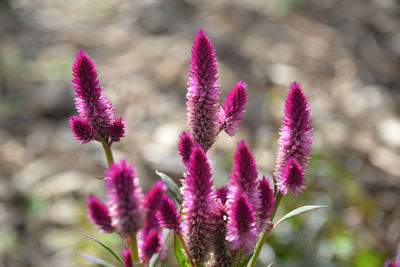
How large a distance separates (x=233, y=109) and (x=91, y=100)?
340 millimetres

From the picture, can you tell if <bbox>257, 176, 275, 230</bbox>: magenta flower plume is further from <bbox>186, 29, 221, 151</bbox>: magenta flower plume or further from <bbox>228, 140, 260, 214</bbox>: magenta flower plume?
<bbox>186, 29, 221, 151</bbox>: magenta flower plume

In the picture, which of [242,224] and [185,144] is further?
[185,144]

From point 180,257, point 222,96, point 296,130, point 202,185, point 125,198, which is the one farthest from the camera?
point 222,96

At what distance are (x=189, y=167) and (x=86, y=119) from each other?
28 centimetres

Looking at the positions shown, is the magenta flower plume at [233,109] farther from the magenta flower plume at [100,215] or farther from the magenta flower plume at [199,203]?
the magenta flower plume at [100,215]

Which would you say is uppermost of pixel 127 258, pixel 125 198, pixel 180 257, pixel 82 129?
pixel 82 129

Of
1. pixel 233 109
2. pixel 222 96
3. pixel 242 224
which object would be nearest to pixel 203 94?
pixel 233 109

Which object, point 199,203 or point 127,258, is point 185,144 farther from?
point 127,258

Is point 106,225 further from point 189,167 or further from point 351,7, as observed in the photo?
point 351,7

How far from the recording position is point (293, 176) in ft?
3.37

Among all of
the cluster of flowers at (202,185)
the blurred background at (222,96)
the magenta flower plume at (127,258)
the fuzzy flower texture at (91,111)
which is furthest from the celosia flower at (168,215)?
the blurred background at (222,96)

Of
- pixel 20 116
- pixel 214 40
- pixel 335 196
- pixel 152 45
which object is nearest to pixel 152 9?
pixel 152 45

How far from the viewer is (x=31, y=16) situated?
6.16 metres

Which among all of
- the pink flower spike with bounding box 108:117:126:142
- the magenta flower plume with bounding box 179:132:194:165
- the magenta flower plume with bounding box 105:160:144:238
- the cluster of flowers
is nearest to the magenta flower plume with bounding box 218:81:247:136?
the cluster of flowers
